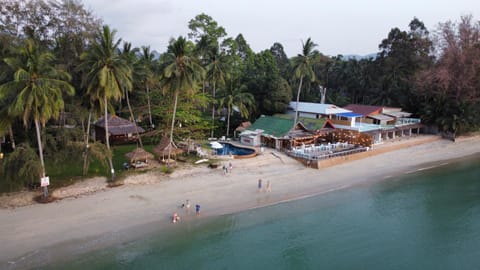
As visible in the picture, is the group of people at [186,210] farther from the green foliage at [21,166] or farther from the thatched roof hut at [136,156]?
the green foliage at [21,166]

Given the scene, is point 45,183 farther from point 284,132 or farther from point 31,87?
point 284,132

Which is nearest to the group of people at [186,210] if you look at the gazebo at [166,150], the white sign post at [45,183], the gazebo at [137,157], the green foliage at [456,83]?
the gazebo at [137,157]

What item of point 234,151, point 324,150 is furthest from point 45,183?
point 324,150

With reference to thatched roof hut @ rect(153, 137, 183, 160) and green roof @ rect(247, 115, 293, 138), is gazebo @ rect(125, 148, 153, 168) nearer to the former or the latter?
thatched roof hut @ rect(153, 137, 183, 160)

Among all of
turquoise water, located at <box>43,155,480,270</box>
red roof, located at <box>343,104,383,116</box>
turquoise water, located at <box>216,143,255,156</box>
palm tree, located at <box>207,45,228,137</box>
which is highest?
palm tree, located at <box>207,45,228,137</box>

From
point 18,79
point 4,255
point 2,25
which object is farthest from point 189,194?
point 2,25

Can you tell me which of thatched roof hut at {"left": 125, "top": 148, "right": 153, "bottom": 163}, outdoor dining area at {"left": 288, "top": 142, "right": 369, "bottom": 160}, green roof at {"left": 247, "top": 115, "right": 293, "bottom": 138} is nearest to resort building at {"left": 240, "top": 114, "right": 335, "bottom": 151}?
green roof at {"left": 247, "top": 115, "right": 293, "bottom": 138}
